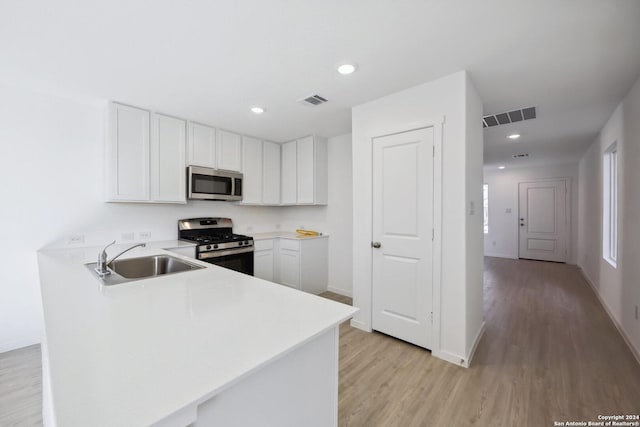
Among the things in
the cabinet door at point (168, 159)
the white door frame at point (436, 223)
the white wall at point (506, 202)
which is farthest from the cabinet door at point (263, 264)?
the white wall at point (506, 202)

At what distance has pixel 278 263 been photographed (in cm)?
396

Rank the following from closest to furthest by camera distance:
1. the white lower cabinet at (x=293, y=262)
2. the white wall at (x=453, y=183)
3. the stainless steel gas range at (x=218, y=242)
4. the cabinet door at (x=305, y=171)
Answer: the white wall at (x=453, y=183)
the stainless steel gas range at (x=218, y=242)
the white lower cabinet at (x=293, y=262)
the cabinet door at (x=305, y=171)

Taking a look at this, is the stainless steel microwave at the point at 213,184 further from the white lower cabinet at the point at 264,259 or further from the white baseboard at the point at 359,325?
the white baseboard at the point at 359,325

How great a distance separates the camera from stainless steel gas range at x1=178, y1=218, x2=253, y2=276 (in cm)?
312

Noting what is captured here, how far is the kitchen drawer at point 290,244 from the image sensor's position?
379 cm

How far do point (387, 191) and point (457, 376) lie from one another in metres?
1.62

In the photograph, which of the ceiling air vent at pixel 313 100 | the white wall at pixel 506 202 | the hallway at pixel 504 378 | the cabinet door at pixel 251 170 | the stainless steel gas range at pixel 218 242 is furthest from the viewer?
the white wall at pixel 506 202

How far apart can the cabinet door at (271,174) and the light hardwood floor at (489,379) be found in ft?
7.68

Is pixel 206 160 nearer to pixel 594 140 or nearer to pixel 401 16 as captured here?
pixel 401 16

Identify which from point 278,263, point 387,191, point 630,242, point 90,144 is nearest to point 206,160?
point 90,144

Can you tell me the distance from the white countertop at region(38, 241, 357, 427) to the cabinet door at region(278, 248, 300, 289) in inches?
91.1

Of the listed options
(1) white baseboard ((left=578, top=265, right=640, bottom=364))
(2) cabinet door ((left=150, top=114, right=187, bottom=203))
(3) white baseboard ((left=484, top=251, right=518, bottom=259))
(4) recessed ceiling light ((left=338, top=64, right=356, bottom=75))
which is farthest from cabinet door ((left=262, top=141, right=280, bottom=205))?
(3) white baseboard ((left=484, top=251, right=518, bottom=259))

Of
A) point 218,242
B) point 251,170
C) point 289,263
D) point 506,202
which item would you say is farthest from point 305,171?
point 506,202

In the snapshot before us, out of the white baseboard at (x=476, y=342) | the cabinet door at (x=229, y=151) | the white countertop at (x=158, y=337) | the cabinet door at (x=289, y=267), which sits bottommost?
the white baseboard at (x=476, y=342)
